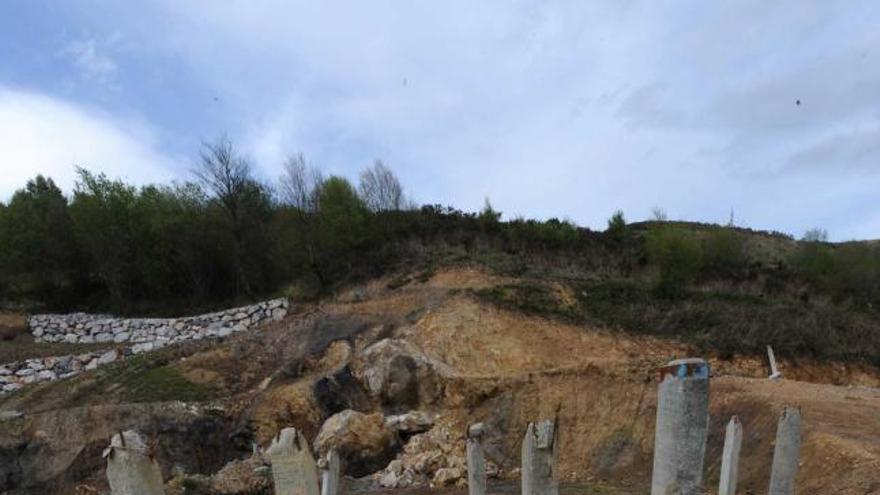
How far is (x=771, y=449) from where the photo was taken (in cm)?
1243

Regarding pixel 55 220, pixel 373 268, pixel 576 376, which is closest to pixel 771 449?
pixel 576 376

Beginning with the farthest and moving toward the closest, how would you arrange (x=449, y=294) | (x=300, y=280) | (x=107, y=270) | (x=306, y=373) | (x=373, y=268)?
1. (x=107, y=270)
2. (x=300, y=280)
3. (x=373, y=268)
4. (x=449, y=294)
5. (x=306, y=373)

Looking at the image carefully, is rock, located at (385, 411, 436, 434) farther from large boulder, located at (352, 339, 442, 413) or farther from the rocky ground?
large boulder, located at (352, 339, 442, 413)

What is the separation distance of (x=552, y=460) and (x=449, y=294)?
726 inches

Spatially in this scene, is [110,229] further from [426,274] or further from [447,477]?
[447,477]

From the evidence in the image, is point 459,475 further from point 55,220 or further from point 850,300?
point 55,220

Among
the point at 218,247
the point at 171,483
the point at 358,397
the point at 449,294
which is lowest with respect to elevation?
the point at 171,483

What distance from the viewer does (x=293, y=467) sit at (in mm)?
4051

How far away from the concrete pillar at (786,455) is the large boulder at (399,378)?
12.4 meters

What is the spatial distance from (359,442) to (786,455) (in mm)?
10972

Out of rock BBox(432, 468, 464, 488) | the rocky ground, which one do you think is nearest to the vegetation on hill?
the rocky ground

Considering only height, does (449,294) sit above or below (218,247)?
below

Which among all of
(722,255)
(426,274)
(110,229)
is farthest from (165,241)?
(722,255)

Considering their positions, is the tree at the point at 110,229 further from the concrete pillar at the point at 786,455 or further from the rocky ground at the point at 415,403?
the concrete pillar at the point at 786,455
